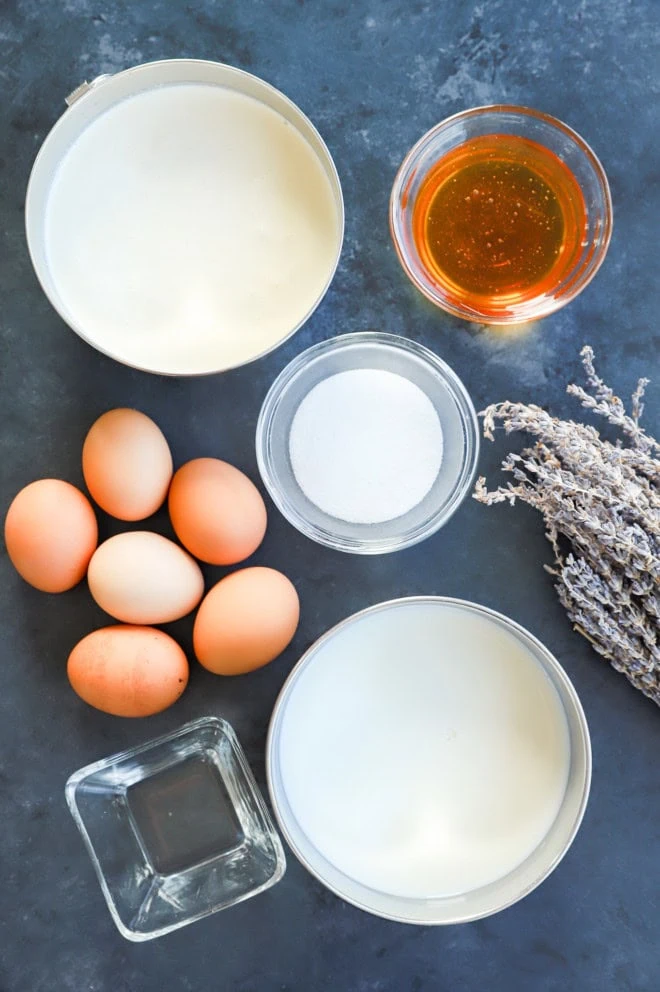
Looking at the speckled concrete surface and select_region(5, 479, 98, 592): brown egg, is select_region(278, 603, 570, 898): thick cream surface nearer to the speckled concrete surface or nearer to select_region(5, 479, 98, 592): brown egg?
the speckled concrete surface

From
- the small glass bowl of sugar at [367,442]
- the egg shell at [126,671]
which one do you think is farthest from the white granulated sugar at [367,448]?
the egg shell at [126,671]

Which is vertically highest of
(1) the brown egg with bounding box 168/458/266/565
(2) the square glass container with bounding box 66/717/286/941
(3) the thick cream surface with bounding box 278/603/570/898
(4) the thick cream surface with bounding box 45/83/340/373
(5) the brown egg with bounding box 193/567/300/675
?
(4) the thick cream surface with bounding box 45/83/340/373

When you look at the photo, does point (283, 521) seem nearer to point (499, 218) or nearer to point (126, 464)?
point (126, 464)

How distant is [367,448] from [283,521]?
0.49 feet

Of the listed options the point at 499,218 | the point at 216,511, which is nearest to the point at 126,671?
the point at 216,511

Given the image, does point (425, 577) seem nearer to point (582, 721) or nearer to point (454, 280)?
point (582, 721)

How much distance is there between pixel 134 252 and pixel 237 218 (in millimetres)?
122

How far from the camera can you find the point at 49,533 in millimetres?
1018

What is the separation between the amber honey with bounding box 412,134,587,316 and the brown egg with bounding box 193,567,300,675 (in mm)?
431

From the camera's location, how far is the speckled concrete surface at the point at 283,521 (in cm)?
111

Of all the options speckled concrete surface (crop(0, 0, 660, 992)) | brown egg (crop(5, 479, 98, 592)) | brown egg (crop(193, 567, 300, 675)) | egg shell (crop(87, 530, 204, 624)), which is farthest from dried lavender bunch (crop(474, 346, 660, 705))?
brown egg (crop(5, 479, 98, 592))

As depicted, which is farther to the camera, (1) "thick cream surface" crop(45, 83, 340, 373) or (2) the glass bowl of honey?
(2) the glass bowl of honey

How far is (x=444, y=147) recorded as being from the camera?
3.60 ft

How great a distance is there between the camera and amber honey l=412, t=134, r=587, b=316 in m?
1.10
